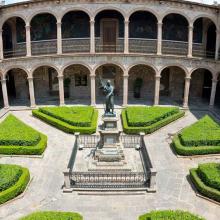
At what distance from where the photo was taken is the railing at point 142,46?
2858 centimetres

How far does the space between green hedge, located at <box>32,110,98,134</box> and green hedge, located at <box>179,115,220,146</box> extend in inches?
265

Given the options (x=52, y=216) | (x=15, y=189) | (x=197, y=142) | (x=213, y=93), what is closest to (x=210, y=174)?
(x=197, y=142)

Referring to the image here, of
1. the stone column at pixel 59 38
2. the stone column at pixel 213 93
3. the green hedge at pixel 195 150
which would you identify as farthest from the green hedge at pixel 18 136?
the stone column at pixel 213 93

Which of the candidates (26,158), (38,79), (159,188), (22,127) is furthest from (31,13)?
(159,188)

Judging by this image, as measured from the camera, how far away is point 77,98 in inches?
1221

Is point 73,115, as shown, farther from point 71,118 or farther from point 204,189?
point 204,189

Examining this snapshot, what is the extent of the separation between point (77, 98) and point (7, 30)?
10.1 metres

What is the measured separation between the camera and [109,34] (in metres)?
28.7

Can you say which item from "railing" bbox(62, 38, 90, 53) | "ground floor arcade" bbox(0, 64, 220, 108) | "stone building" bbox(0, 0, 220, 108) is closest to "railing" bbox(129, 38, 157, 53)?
"stone building" bbox(0, 0, 220, 108)

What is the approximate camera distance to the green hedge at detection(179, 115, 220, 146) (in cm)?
1848

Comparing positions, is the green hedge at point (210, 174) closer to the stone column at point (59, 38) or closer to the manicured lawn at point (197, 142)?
the manicured lawn at point (197, 142)

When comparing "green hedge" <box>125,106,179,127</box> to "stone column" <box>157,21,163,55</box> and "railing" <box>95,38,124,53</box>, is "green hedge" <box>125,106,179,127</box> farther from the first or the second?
"railing" <box>95,38,124,53</box>

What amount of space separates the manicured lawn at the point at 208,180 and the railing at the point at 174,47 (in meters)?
16.3

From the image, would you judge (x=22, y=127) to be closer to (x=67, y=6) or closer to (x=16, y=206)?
(x=16, y=206)
